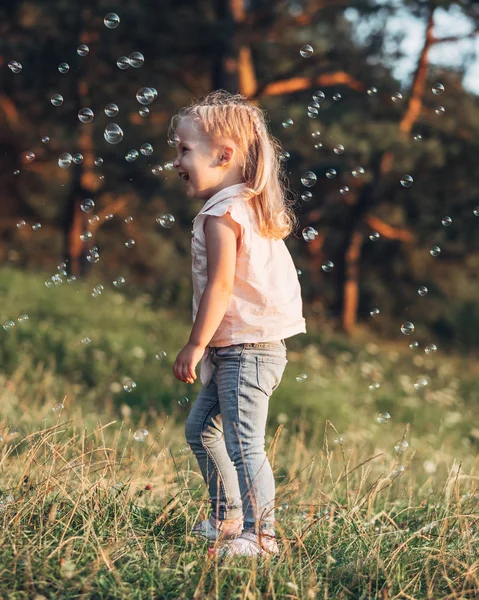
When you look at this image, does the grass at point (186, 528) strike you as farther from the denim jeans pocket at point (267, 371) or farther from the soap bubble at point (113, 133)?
the soap bubble at point (113, 133)

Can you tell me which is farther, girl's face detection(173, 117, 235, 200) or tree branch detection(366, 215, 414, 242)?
tree branch detection(366, 215, 414, 242)

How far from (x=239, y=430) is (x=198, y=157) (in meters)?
1.00

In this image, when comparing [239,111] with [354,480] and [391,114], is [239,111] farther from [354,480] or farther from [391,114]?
[391,114]

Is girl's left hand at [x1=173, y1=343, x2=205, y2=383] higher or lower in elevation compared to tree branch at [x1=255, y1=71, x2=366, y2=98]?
lower

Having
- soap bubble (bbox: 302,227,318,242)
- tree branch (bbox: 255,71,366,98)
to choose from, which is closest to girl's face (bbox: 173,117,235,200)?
soap bubble (bbox: 302,227,318,242)

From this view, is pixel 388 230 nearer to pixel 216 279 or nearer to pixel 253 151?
pixel 253 151

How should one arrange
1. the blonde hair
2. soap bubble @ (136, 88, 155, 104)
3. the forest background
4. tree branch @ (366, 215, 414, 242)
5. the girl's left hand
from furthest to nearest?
tree branch @ (366, 215, 414, 242) < the forest background < soap bubble @ (136, 88, 155, 104) < the blonde hair < the girl's left hand

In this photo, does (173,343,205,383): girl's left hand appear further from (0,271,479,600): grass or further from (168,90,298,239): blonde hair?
(168,90,298,239): blonde hair

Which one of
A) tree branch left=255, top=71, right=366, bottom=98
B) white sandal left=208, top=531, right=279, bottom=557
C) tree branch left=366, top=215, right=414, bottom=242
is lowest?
tree branch left=366, top=215, right=414, bottom=242

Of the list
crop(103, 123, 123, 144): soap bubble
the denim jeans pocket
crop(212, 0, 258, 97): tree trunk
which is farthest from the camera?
crop(212, 0, 258, 97): tree trunk

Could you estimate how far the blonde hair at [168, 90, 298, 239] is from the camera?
3.09m

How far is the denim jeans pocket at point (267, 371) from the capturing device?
2973mm

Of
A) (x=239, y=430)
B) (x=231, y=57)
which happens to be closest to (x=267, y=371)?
(x=239, y=430)

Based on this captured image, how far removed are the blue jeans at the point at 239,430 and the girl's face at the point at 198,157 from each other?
62 cm
